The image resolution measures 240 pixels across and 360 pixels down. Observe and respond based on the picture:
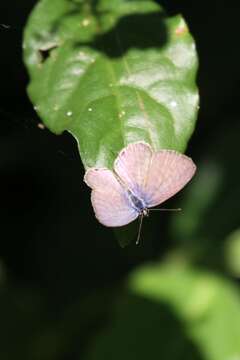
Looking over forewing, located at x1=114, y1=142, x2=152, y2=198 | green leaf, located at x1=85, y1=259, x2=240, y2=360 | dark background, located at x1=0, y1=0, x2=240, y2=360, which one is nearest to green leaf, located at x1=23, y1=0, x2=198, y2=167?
forewing, located at x1=114, y1=142, x2=152, y2=198

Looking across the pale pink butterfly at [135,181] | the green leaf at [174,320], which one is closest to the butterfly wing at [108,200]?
the pale pink butterfly at [135,181]

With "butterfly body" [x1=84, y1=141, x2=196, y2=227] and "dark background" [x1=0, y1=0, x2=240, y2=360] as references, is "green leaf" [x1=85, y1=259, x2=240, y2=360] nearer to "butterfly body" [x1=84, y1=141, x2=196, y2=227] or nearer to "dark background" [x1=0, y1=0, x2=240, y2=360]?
"dark background" [x1=0, y1=0, x2=240, y2=360]

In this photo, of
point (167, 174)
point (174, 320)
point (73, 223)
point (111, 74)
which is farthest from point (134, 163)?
point (73, 223)

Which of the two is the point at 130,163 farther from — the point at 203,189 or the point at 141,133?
the point at 203,189

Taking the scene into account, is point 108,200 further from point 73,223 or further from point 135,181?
point 73,223

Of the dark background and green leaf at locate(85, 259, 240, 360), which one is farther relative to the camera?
the dark background
